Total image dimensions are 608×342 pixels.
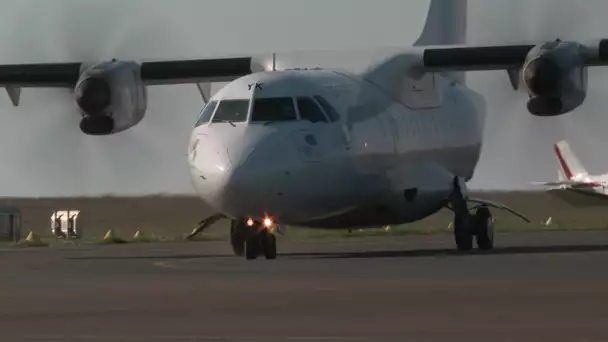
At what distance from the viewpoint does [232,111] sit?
1107 inches

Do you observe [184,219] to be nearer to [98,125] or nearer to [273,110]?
[98,125]

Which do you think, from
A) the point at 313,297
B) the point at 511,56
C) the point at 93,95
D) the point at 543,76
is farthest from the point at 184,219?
the point at 313,297

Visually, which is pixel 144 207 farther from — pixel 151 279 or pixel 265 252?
pixel 151 279

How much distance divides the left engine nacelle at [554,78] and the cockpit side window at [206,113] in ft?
Answer: 20.9

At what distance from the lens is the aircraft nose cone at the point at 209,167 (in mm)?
26641

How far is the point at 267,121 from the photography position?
2761 cm

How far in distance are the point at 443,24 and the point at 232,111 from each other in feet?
41.9

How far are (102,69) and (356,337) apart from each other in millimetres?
21239

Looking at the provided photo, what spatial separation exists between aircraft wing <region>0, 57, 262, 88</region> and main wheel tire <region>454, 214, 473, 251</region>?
6688 mm

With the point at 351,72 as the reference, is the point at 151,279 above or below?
below

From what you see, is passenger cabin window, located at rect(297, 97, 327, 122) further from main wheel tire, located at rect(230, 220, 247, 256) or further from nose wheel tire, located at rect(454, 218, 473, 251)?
nose wheel tire, located at rect(454, 218, 473, 251)

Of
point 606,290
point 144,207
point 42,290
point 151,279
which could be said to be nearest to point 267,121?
point 151,279

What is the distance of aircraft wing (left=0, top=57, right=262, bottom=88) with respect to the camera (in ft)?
120

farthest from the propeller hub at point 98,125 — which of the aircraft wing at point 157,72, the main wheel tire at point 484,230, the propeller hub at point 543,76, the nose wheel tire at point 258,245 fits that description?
the propeller hub at point 543,76
